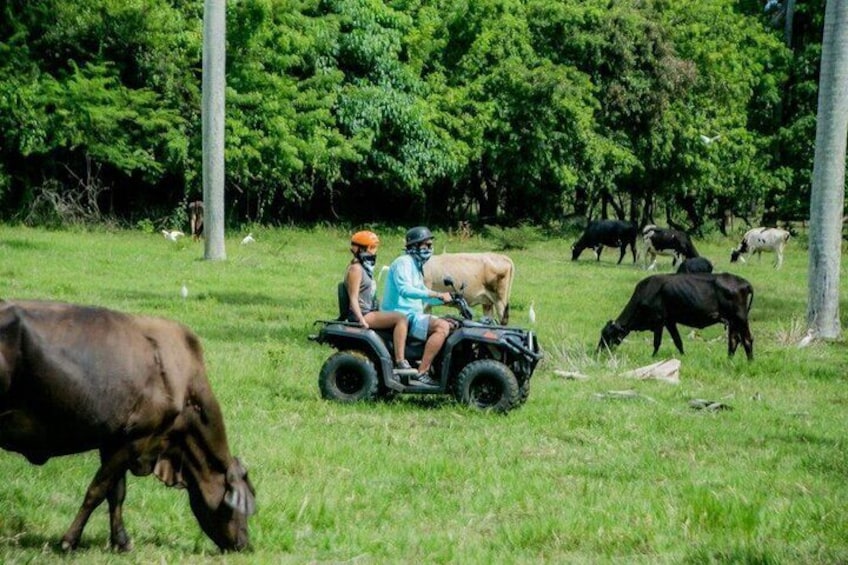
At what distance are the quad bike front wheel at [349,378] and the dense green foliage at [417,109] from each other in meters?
23.5

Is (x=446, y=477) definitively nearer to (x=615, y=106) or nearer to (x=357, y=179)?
(x=357, y=179)

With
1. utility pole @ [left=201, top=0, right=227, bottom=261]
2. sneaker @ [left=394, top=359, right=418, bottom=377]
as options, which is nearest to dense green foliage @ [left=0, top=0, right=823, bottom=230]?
utility pole @ [left=201, top=0, right=227, bottom=261]

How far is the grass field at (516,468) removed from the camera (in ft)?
24.2

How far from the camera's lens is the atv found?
11.9 meters

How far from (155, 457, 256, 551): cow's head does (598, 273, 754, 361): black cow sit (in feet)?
35.1

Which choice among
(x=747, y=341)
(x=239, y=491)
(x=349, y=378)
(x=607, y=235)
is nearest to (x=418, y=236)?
(x=349, y=378)

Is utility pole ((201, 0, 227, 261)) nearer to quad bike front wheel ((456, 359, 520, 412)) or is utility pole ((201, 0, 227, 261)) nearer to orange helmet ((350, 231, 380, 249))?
orange helmet ((350, 231, 380, 249))

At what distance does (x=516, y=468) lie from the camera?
9672 mm

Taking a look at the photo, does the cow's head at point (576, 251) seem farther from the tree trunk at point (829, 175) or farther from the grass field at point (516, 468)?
the grass field at point (516, 468)

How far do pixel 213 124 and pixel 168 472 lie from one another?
888 inches

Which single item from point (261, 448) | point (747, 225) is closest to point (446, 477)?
point (261, 448)

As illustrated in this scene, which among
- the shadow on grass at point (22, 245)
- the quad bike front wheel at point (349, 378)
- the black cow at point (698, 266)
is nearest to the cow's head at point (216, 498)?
the quad bike front wheel at point (349, 378)

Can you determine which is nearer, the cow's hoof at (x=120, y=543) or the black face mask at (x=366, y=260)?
the cow's hoof at (x=120, y=543)

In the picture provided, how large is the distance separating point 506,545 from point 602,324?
1345 cm
